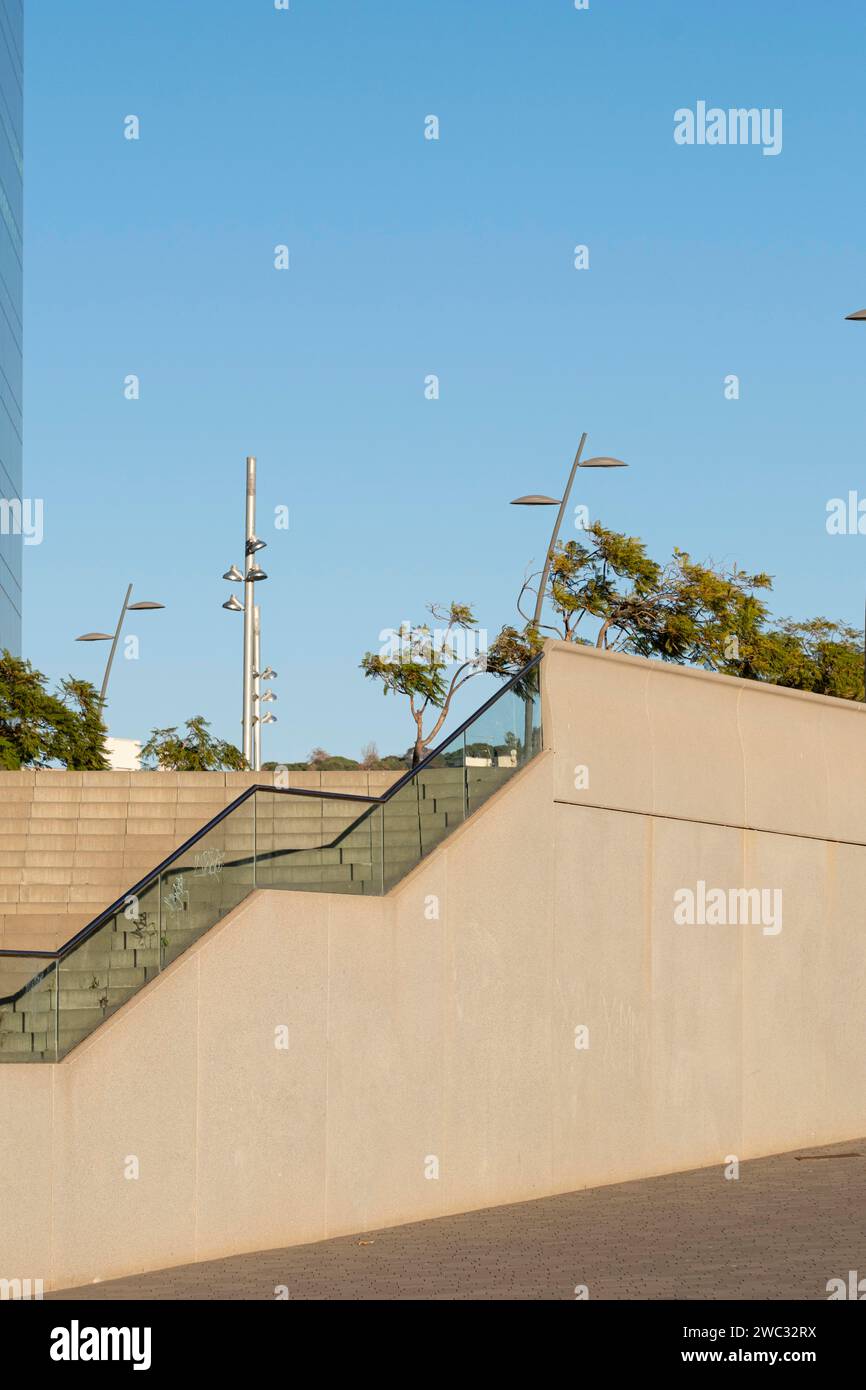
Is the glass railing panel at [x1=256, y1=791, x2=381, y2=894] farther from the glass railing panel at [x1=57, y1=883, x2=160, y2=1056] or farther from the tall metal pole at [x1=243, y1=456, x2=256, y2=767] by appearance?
the tall metal pole at [x1=243, y1=456, x2=256, y2=767]

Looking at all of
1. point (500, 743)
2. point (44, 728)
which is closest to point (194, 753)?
point (44, 728)

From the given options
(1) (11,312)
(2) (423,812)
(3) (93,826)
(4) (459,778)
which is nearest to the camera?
(2) (423,812)

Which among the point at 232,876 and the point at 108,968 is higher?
the point at 232,876

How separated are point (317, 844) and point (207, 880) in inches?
42.4

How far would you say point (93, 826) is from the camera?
2281 cm

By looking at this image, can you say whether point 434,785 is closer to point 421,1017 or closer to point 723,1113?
point 421,1017

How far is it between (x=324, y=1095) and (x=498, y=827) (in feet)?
8.95

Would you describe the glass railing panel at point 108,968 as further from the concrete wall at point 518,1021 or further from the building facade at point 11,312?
the building facade at point 11,312

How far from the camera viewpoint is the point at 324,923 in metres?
13.8

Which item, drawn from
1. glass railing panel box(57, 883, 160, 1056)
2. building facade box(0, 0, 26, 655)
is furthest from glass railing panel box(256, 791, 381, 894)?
building facade box(0, 0, 26, 655)

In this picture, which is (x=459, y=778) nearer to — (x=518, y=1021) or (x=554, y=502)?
(x=518, y=1021)

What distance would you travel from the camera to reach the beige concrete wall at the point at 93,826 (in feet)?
69.3
